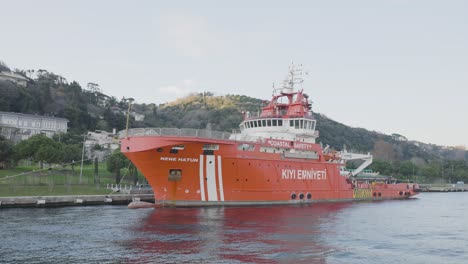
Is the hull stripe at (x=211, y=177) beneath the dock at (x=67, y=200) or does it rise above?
above

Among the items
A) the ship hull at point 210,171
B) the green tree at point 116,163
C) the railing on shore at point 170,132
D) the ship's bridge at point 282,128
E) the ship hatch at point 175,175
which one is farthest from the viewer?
the green tree at point 116,163

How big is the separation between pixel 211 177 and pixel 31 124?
5910 cm

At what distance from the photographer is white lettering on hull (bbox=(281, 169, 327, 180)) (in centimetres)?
3694

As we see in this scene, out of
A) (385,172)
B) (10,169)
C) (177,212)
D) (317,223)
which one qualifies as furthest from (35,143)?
(385,172)

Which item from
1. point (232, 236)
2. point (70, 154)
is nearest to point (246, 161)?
point (232, 236)

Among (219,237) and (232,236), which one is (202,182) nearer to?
(232,236)

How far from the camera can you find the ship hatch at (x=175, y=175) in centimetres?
3136

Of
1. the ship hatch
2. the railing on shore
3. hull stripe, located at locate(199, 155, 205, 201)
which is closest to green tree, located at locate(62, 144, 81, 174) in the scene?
A: the railing on shore

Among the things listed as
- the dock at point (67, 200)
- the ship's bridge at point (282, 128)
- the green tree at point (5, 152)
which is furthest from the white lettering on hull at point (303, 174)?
the green tree at point (5, 152)

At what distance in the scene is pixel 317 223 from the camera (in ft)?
88.2

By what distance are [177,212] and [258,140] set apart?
973 cm

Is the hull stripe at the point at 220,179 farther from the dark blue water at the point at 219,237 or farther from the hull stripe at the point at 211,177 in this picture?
the dark blue water at the point at 219,237

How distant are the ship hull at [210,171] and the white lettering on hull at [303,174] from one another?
2 centimetres

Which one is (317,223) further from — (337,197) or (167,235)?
(337,197)
